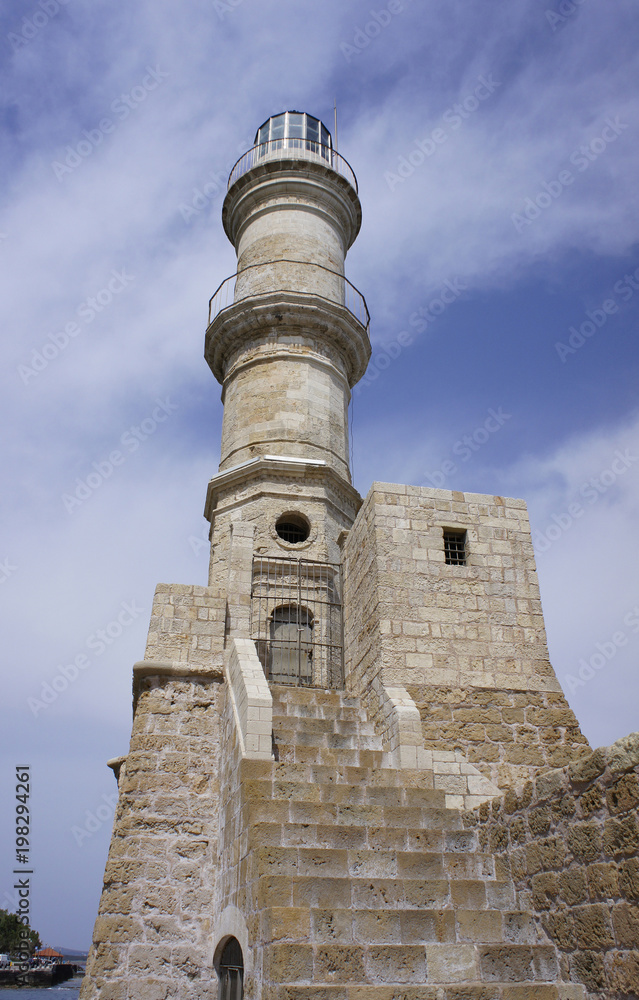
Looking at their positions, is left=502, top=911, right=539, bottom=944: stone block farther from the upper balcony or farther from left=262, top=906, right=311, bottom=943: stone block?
the upper balcony

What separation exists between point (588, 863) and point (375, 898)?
4.62 ft

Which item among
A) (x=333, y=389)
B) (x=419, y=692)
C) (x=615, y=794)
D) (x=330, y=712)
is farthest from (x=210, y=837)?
(x=333, y=389)

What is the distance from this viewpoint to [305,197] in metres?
13.8

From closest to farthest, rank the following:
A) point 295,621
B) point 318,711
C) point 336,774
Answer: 1. point 336,774
2. point 318,711
3. point 295,621

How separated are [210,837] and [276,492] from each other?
5310mm

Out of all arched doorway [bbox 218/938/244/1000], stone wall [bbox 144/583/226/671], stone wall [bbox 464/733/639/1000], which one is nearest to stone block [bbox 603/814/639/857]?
stone wall [bbox 464/733/639/1000]

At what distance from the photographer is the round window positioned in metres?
11.0

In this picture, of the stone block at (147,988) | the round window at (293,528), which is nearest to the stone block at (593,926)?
the stone block at (147,988)

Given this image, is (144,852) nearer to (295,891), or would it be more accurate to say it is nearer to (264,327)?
(295,891)

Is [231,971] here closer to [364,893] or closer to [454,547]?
[364,893]

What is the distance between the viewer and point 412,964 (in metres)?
4.43

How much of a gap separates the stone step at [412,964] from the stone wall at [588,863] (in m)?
0.25

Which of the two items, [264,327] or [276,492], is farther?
[264,327]

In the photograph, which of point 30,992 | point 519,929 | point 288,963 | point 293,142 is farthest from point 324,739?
point 30,992
